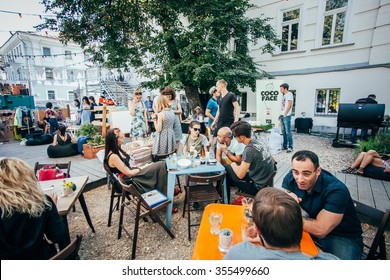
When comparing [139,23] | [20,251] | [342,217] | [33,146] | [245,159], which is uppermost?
[139,23]

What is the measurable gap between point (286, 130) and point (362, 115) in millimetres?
Answer: 2161

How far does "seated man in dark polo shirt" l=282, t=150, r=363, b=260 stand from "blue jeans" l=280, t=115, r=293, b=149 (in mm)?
4239

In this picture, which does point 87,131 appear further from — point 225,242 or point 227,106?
point 225,242

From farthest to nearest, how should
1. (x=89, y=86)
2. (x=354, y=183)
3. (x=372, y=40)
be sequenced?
(x=89, y=86) < (x=372, y=40) < (x=354, y=183)

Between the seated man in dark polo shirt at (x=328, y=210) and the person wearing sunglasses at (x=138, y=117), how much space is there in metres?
4.09

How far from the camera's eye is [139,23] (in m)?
7.26

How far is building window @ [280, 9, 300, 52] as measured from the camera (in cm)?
868

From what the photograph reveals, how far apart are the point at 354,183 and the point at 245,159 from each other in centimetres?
243

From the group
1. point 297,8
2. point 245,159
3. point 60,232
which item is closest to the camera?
point 60,232

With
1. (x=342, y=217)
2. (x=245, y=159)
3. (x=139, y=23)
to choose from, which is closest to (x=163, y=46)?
(x=139, y=23)

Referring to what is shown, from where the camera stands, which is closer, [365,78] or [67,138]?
[67,138]

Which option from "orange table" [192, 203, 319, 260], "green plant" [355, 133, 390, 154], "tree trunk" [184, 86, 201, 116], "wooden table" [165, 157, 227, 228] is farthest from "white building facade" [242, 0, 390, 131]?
"orange table" [192, 203, 319, 260]

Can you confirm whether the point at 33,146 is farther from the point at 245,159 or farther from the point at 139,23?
the point at 245,159

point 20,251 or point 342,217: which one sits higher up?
point 342,217
